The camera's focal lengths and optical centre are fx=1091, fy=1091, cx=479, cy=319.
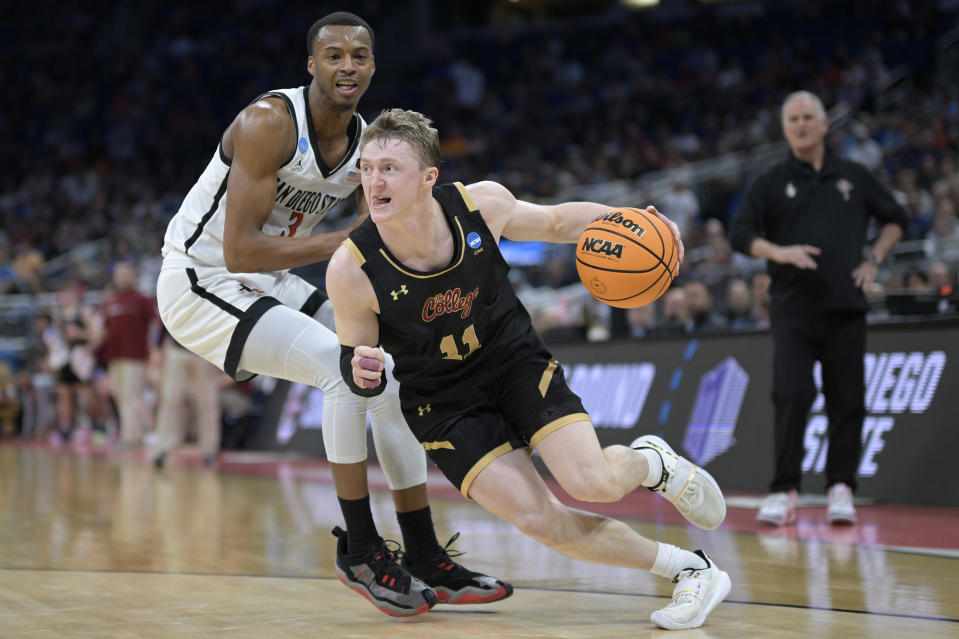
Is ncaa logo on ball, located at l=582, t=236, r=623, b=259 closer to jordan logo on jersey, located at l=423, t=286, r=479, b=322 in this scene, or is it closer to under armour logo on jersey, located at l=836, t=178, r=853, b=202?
jordan logo on jersey, located at l=423, t=286, r=479, b=322

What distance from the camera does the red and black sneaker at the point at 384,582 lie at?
3840mm

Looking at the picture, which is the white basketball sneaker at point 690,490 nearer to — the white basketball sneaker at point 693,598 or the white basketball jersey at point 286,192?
the white basketball sneaker at point 693,598

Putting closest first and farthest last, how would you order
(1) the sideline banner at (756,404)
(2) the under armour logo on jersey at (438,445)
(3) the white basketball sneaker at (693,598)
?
(3) the white basketball sneaker at (693,598) < (2) the under armour logo on jersey at (438,445) < (1) the sideline banner at (756,404)

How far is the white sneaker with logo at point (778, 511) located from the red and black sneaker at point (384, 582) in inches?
105

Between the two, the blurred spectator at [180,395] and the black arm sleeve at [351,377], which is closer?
the black arm sleeve at [351,377]

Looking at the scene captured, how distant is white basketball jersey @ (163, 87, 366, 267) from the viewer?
4.32 metres

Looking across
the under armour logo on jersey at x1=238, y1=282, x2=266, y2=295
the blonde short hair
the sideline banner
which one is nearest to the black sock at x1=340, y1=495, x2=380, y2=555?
the under armour logo on jersey at x1=238, y1=282, x2=266, y2=295

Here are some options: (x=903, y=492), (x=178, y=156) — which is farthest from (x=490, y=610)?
(x=178, y=156)

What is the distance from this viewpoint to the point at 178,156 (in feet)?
80.0

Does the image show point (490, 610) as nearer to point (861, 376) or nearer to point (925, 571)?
point (925, 571)

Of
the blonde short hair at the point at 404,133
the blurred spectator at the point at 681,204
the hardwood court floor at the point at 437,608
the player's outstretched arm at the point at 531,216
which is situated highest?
the blurred spectator at the point at 681,204

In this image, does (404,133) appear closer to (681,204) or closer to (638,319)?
(638,319)

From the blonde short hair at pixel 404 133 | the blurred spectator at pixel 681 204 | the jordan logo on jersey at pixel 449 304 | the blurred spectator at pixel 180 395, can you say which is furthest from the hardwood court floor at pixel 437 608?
the blurred spectator at pixel 681 204

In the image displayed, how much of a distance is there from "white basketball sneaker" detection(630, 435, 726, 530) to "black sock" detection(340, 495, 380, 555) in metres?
1.02
